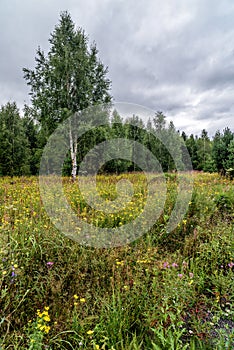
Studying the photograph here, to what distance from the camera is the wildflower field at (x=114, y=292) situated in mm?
1729

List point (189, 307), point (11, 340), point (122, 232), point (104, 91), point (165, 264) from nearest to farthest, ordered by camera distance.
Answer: point (11, 340)
point (189, 307)
point (165, 264)
point (122, 232)
point (104, 91)

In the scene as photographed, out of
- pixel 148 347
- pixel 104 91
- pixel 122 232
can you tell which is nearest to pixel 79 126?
pixel 104 91

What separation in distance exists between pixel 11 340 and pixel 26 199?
3.59m

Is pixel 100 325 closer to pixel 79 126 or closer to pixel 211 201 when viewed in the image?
pixel 211 201

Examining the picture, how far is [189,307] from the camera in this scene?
7.21ft

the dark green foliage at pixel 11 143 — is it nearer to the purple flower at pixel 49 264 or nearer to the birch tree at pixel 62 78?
the birch tree at pixel 62 78

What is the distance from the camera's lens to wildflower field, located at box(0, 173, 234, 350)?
1.73 m

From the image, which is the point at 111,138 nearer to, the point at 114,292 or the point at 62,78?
the point at 62,78

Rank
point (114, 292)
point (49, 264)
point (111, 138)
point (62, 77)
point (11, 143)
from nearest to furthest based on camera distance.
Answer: point (114, 292)
point (49, 264)
point (62, 77)
point (111, 138)
point (11, 143)

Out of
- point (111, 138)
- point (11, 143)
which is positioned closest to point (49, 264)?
point (111, 138)

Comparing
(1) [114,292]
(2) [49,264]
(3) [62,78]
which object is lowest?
(1) [114,292]

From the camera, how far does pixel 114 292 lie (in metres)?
2.26

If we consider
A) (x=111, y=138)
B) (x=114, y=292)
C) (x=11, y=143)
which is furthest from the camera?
(x=11, y=143)

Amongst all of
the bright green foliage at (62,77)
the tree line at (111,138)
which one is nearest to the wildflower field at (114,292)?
the tree line at (111,138)
